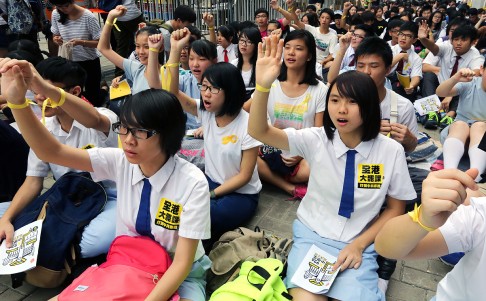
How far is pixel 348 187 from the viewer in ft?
7.13

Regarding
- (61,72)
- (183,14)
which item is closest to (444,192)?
(61,72)

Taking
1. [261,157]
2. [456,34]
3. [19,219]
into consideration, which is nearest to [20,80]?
[19,219]

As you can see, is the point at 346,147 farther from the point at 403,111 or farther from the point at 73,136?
the point at 73,136

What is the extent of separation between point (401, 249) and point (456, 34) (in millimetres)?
5683

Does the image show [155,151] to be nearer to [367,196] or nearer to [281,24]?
[367,196]

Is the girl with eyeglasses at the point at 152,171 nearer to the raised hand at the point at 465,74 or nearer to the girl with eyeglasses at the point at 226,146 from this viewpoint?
the girl with eyeglasses at the point at 226,146

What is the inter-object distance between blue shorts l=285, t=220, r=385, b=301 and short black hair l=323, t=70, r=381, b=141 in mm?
688

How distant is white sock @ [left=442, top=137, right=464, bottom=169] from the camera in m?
3.53

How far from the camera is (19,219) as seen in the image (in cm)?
238

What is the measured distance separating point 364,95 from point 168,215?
4.10ft

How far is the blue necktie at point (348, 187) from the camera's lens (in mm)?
2170

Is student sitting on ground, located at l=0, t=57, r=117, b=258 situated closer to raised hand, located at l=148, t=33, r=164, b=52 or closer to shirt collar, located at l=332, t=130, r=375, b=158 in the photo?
raised hand, located at l=148, t=33, r=164, b=52

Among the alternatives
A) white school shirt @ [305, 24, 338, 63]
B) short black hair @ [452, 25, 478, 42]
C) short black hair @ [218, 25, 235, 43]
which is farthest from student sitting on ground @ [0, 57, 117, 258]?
short black hair @ [452, 25, 478, 42]

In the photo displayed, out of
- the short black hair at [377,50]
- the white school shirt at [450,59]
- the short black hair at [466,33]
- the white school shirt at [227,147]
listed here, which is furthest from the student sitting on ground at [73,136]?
the white school shirt at [450,59]
